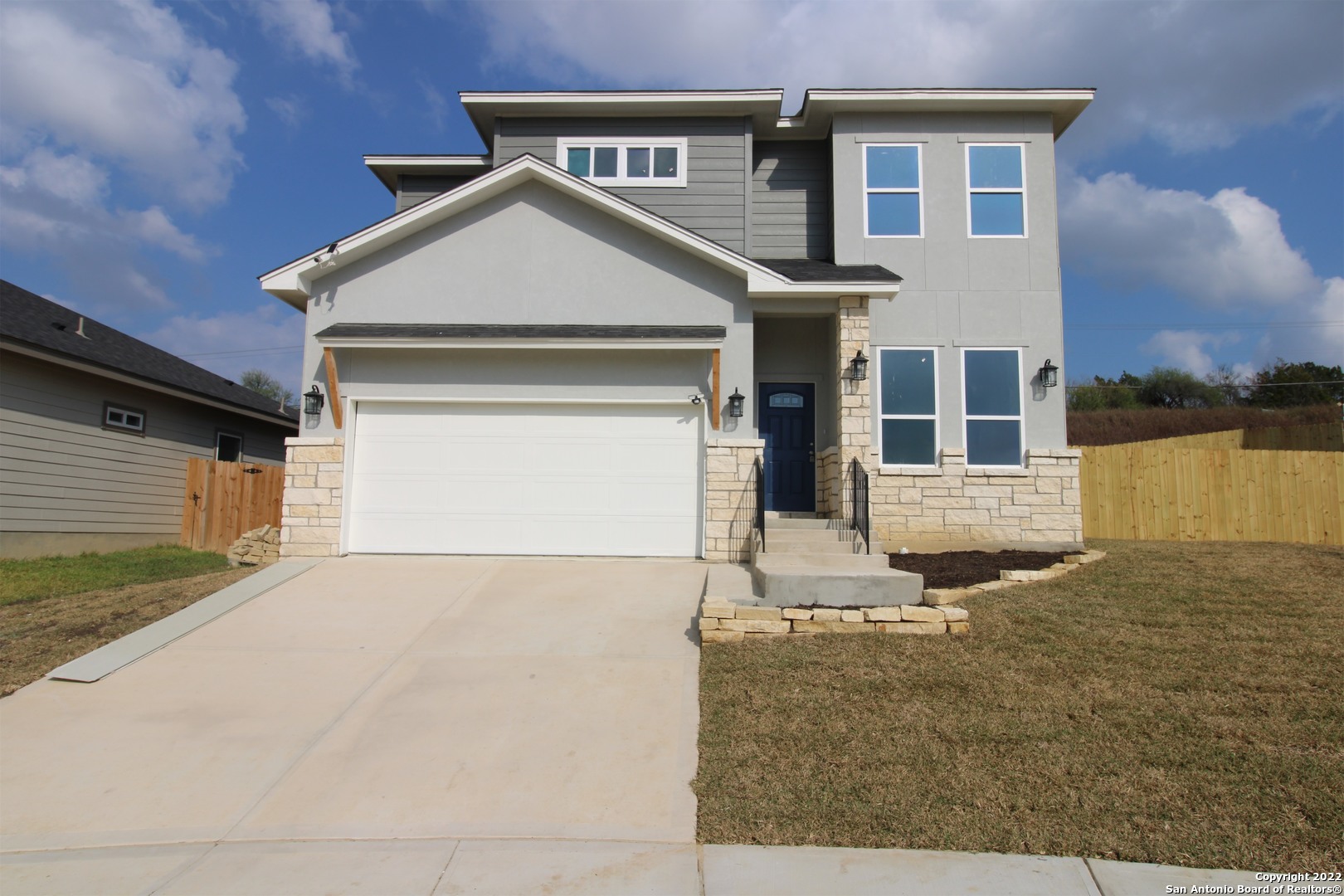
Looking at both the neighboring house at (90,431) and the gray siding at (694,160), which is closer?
the neighboring house at (90,431)

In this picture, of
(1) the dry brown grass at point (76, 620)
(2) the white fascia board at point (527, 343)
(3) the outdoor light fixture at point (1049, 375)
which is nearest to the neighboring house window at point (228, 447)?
(1) the dry brown grass at point (76, 620)

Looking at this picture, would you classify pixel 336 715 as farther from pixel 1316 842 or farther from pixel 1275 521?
pixel 1275 521

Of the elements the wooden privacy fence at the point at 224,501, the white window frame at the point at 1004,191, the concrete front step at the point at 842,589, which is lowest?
the concrete front step at the point at 842,589

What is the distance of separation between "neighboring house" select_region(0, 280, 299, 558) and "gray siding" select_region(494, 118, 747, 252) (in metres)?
7.55

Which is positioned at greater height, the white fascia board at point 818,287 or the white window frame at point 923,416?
the white fascia board at point 818,287

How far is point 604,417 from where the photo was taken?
11227 millimetres

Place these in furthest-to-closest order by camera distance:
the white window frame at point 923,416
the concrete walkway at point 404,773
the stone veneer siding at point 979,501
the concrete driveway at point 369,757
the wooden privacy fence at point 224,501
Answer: the wooden privacy fence at point 224,501, the white window frame at point 923,416, the stone veneer siding at point 979,501, the concrete driveway at point 369,757, the concrete walkway at point 404,773

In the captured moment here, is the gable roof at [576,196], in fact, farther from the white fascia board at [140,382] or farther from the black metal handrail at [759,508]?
the white fascia board at [140,382]

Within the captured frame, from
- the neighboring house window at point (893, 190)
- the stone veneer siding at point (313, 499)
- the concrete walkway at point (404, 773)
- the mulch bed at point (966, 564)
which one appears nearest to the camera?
the concrete walkway at point (404, 773)

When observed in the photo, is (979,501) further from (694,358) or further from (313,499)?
(313,499)

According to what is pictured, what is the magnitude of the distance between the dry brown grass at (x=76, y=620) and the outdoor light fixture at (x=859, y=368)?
8.20m

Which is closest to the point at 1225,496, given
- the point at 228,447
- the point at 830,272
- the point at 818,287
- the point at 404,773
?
the point at 830,272

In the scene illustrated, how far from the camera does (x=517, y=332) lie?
10906mm

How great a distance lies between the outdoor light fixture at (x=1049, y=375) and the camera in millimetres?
12172
